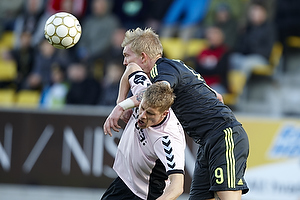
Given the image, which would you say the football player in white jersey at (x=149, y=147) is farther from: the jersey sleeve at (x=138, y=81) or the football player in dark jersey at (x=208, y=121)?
the football player in dark jersey at (x=208, y=121)

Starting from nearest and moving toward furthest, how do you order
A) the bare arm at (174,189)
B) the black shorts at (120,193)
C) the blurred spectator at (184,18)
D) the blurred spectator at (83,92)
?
the bare arm at (174,189), the black shorts at (120,193), the blurred spectator at (83,92), the blurred spectator at (184,18)

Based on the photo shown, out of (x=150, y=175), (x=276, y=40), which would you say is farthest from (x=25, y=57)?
(x=150, y=175)

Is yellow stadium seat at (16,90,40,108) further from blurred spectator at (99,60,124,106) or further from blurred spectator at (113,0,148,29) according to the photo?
blurred spectator at (113,0,148,29)

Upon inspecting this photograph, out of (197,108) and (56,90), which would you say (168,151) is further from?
(56,90)

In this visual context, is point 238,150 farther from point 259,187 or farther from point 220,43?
point 220,43

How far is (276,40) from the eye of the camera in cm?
1166

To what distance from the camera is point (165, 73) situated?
4988 millimetres

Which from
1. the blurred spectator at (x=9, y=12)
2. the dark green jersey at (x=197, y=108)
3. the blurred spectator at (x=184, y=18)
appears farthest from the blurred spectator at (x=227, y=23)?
the dark green jersey at (x=197, y=108)

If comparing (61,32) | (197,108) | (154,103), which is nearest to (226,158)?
(197,108)

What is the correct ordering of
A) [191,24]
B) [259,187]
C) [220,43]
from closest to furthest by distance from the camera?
[259,187]
[220,43]
[191,24]

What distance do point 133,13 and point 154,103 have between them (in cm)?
790

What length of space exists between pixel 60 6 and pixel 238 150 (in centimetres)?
858

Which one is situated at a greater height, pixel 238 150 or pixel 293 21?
pixel 293 21

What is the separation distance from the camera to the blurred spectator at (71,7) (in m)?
13.0
